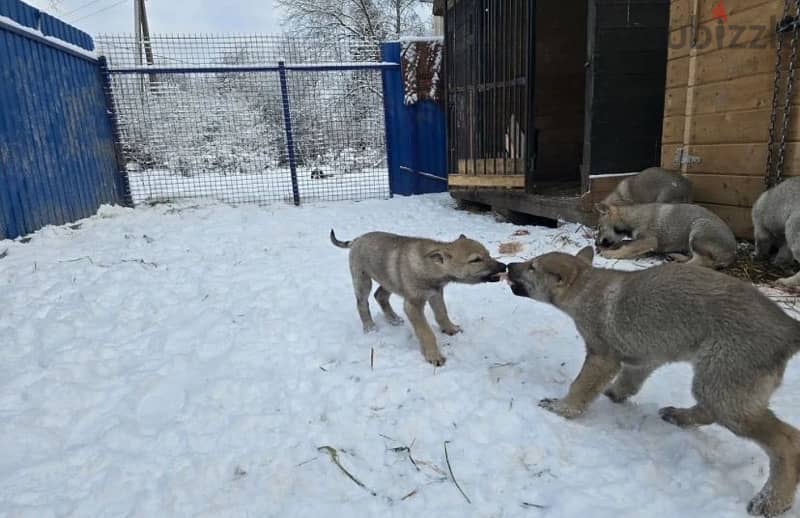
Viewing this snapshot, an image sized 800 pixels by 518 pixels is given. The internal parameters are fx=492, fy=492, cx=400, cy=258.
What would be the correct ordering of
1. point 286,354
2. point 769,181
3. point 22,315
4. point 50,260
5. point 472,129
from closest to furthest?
point 286,354
point 22,315
point 769,181
point 50,260
point 472,129

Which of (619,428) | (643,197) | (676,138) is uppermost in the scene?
(676,138)

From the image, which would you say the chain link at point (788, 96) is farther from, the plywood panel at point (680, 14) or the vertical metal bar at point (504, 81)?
the vertical metal bar at point (504, 81)

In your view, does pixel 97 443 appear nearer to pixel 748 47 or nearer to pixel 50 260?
pixel 50 260

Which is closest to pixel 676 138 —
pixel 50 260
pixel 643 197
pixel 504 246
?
pixel 643 197

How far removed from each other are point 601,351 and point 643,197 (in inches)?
178

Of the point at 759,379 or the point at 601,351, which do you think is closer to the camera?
the point at 759,379

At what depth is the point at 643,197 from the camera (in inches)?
263

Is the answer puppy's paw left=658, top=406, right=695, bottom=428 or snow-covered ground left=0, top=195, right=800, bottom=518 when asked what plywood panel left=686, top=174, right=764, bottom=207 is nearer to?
snow-covered ground left=0, top=195, right=800, bottom=518

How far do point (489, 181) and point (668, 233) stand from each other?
367cm

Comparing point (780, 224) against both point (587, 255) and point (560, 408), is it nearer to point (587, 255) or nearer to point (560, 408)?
point (587, 255)

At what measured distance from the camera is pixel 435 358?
3736mm

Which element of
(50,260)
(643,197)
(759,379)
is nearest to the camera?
(759,379)

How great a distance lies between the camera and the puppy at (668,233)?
531 centimetres

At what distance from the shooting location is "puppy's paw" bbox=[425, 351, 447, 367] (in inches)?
146
